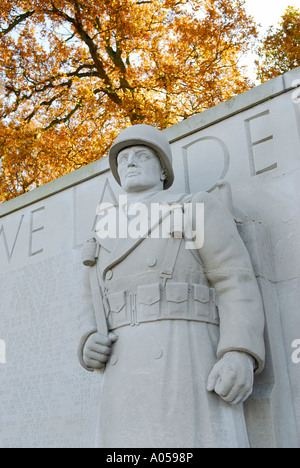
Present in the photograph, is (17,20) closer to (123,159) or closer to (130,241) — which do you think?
(123,159)

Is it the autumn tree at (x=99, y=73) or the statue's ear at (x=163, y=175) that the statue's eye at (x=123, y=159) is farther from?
the autumn tree at (x=99, y=73)

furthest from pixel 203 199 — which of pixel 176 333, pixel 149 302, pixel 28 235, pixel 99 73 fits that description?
pixel 99 73

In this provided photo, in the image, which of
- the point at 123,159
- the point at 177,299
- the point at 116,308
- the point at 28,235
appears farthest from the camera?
the point at 28,235

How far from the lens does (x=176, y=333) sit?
14.9 ft

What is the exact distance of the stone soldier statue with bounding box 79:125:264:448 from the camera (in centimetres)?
424

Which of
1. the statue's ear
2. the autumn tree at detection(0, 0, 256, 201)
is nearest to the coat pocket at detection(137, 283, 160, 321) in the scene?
the statue's ear

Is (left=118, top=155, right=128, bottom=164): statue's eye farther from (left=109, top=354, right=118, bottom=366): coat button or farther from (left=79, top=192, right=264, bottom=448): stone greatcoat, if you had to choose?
(left=109, top=354, right=118, bottom=366): coat button

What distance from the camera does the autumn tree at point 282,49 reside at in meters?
16.4

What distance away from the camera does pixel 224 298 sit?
4.65 metres

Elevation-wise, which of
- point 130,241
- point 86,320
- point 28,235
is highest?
point 28,235

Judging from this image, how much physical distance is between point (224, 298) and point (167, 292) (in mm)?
424

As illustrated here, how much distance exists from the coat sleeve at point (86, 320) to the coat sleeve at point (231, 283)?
1044mm

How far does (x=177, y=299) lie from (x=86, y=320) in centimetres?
92

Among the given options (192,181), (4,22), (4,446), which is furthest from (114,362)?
(4,22)
